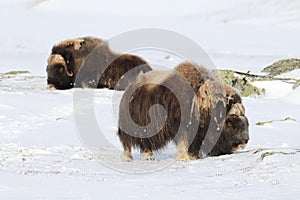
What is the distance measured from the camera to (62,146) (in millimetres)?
8492

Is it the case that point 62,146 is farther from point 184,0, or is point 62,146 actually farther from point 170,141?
point 184,0

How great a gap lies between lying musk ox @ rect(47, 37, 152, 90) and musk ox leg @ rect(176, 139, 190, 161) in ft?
19.5

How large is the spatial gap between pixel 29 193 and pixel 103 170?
1741mm

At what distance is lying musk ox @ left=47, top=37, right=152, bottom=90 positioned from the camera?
13234mm

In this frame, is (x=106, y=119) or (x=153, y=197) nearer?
(x=153, y=197)

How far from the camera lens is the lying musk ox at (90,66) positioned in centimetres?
1323

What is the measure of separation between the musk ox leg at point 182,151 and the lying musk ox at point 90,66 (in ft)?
19.5

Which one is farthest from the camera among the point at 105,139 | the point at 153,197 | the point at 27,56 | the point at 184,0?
the point at 184,0

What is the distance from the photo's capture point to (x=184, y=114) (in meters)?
6.89

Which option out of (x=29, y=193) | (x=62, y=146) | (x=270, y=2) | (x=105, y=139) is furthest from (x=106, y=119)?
(x=270, y=2)

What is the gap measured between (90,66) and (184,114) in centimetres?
669

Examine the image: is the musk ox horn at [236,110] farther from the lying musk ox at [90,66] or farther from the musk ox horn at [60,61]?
the musk ox horn at [60,61]

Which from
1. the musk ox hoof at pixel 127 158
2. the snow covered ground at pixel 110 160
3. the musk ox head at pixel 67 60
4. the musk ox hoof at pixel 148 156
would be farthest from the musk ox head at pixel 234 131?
the musk ox head at pixel 67 60

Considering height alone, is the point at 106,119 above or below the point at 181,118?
below
